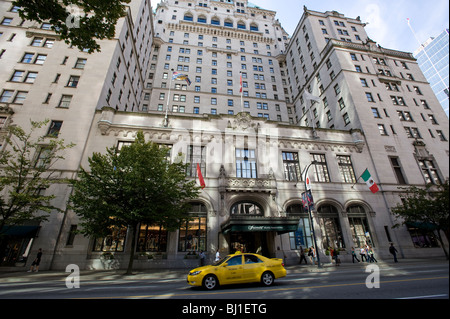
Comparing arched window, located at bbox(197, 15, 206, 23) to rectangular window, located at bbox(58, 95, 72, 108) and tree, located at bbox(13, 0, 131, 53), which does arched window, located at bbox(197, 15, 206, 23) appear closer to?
rectangular window, located at bbox(58, 95, 72, 108)

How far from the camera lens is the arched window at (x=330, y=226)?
2445 cm

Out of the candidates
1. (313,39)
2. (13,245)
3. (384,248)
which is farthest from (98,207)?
(313,39)

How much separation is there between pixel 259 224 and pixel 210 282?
1053 cm

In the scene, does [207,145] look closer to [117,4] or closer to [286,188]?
[286,188]

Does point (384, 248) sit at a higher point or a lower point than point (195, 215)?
lower

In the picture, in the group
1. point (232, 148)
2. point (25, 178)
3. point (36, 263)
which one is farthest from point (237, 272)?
point (25, 178)

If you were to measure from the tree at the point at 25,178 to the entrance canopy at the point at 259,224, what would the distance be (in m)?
14.8

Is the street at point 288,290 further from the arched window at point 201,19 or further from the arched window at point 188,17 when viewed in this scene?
the arched window at point 201,19

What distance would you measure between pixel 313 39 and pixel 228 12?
35357 mm

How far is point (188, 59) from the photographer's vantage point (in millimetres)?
53000

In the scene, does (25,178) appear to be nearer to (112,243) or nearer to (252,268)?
(112,243)
